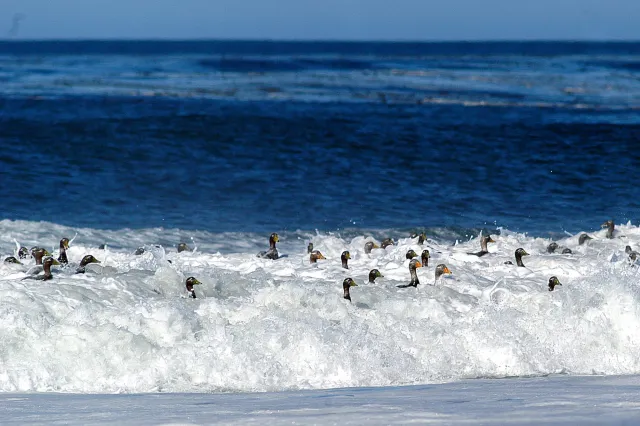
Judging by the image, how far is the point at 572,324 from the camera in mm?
14625

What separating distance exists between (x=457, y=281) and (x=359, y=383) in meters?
4.24

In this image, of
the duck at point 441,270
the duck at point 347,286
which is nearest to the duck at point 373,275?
the duck at point 347,286

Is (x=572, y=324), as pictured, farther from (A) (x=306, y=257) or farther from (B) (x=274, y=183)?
(B) (x=274, y=183)

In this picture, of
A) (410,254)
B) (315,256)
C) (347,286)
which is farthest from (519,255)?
(347,286)

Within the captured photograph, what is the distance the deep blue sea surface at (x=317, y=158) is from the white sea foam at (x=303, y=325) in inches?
320

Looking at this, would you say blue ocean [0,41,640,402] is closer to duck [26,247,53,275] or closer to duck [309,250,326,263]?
duck [26,247,53,275]

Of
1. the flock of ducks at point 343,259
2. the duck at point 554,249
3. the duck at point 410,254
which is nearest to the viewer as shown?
the flock of ducks at point 343,259

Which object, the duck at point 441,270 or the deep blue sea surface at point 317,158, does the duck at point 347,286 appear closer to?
the duck at point 441,270

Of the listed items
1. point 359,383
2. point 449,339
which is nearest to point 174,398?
point 359,383

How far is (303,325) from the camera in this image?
13516 millimetres

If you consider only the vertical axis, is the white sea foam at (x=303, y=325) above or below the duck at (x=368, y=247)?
below

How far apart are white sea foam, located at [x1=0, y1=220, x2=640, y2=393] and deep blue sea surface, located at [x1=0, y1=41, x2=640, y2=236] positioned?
26.6ft

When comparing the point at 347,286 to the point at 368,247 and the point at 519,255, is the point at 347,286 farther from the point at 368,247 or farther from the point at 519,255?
the point at 368,247

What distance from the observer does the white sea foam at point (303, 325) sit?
12.7m
